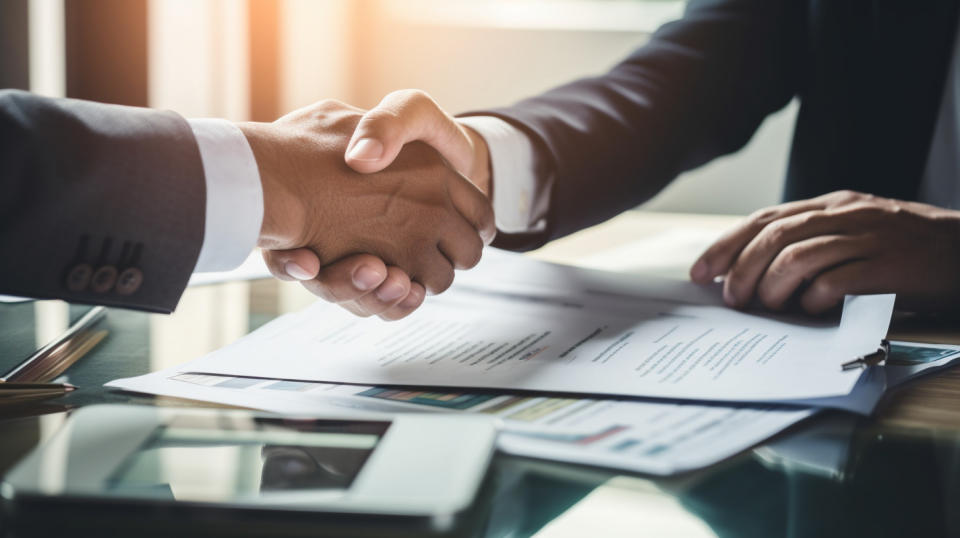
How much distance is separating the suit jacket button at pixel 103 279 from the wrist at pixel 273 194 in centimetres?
12

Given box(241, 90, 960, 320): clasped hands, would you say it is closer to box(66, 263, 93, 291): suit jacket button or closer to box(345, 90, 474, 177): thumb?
box(345, 90, 474, 177): thumb

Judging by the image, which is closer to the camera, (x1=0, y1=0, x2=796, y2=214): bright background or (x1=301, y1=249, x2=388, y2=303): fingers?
(x1=301, y1=249, x2=388, y2=303): fingers

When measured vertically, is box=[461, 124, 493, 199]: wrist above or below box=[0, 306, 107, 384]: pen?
above

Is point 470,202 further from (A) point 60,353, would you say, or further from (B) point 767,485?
(B) point 767,485

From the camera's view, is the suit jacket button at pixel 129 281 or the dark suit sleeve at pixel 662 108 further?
the dark suit sleeve at pixel 662 108

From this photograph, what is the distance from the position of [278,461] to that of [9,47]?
1.94 meters

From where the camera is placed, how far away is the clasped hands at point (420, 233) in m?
0.62

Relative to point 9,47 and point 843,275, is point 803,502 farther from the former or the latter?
point 9,47

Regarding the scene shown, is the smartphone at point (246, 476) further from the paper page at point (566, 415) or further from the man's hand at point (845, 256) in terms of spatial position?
the man's hand at point (845, 256)

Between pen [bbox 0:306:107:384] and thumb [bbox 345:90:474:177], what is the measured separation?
0.22 meters

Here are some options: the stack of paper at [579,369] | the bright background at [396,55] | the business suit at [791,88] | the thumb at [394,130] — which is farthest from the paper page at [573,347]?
the bright background at [396,55]

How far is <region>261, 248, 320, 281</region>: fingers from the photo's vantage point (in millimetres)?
615

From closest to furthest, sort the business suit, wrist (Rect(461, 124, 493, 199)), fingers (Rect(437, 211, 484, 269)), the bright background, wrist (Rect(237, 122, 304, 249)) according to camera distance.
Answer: wrist (Rect(237, 122, 304, 249)), fingers (Rect(437, 211, 484, 269)), wrist (Rect(461, 124, 493, 199)), the business suit, the bright background

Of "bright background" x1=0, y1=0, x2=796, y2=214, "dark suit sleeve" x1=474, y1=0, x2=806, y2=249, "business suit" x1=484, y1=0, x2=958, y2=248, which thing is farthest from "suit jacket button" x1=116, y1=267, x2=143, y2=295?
"bright background" x1=0, y1=0, x2=796, y2=214
